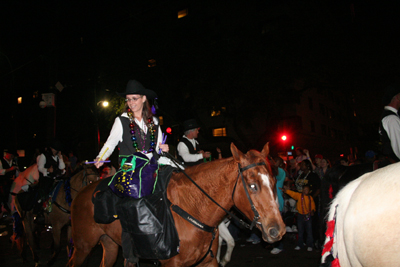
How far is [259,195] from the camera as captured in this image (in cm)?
292

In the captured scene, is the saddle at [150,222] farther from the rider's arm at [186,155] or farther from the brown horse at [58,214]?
the brown horse at [58,214]

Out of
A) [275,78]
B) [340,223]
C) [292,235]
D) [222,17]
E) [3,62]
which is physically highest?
[222,17]

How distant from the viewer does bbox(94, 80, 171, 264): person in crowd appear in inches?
148

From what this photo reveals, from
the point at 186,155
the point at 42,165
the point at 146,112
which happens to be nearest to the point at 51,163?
the point at 42,165

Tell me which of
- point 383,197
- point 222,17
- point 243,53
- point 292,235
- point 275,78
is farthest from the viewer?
point 222,17

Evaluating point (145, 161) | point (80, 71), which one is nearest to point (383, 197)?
point (145, 161)

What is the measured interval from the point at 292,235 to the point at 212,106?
37.5ft

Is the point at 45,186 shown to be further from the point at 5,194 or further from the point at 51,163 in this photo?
the point at 5,194

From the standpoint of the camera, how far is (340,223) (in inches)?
98.9

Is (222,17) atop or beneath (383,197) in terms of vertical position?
atop

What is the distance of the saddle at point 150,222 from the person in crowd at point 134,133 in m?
0.50

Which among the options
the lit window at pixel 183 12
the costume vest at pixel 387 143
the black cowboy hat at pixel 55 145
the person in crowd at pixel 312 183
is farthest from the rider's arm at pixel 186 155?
Result: the lit window at pixel 183 12

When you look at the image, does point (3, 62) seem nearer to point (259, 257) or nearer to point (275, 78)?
point (275, 78)

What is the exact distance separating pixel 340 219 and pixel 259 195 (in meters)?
0.78
